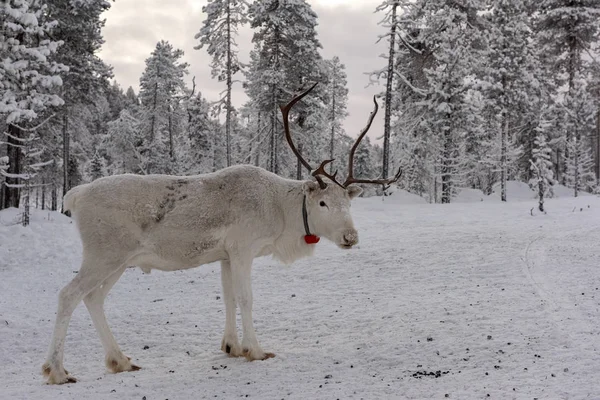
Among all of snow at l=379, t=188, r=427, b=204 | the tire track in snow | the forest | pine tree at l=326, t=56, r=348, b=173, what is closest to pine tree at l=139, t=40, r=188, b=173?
the forest

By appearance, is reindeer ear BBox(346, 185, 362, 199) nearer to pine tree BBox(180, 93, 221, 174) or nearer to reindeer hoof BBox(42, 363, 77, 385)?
reindeer hoof BBox(42, 363, 77, 385)

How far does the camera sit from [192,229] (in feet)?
20.1

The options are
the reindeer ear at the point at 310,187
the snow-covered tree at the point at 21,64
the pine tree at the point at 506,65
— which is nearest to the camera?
the reindeer ear at the point at 310,187

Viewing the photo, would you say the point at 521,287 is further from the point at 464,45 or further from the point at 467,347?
the point at 464,45

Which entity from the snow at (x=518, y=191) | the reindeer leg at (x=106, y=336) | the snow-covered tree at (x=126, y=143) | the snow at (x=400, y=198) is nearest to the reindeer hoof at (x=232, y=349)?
the reindeer leg at (x=106, y=336)

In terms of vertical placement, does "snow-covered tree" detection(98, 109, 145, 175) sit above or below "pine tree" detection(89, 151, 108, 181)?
above

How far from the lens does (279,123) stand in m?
30.8

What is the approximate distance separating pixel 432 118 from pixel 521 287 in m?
23.5

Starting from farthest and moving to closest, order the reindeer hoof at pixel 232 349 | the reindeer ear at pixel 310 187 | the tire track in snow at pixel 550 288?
1. the reindeer ear at pixel 310 187
2. the reindeer hoof at pixel 232 349
3. the tire track in snow at pixel 550 288

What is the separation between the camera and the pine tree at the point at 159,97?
1660 inches

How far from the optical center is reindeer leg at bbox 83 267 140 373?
19.5 ft

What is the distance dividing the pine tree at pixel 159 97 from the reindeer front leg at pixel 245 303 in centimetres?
3782

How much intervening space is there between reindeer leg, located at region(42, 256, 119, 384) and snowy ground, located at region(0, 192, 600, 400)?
21 centimetres

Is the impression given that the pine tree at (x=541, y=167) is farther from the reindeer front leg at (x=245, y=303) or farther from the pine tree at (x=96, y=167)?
the pine tree at (x=96, y=167)
